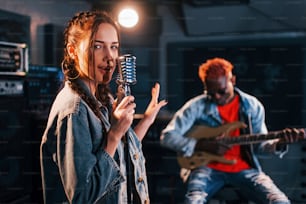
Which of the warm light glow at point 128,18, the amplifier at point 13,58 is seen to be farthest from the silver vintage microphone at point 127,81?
the amplifier at point 13,58

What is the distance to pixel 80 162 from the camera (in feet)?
2.32

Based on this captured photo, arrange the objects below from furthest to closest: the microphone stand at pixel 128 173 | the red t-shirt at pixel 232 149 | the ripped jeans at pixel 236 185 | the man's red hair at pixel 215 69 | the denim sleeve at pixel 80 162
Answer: the man's red hair at pixel 215 69
the red t-shirt at pixel 232 149
the ripped jeans at pixel 236 185
the microphone stand at pixel 128 173
the denim sleeve at pixel 80 162

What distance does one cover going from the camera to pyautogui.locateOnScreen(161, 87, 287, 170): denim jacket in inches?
63.2

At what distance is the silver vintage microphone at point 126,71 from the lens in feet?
2.52

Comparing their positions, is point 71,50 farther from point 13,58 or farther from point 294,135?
point 13,58

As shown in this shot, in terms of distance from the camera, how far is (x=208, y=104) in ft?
5.40

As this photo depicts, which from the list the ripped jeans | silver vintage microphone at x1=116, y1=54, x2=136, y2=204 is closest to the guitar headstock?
the ripped jeans

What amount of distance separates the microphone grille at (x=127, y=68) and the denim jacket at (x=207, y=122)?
896mm

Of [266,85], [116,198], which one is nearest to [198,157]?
[266,85]

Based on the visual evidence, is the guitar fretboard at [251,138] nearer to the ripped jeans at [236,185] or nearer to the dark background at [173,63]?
the ripped jeans at [236,185]

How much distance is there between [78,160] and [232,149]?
1.01 m

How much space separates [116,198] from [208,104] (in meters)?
0.92

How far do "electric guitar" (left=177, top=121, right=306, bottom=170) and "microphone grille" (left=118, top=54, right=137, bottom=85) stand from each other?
0.89 meters

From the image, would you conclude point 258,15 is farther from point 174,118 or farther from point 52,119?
point 52,119
